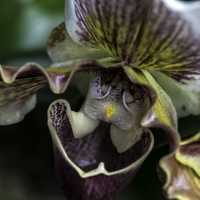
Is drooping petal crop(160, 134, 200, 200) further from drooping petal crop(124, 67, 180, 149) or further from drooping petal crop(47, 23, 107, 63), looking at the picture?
drooping petal crop(47, 23, 107, 63)

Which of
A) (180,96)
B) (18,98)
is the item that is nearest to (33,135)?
(18,98)

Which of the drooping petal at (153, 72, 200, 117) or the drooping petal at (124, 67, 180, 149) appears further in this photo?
the drooping petal at (153, 72, 200, 117)

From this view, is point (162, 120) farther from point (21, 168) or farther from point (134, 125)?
point (21, 168)

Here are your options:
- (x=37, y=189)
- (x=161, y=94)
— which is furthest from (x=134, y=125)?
(x=37, y=189)

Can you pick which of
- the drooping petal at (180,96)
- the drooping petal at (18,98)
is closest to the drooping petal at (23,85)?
the drooping petal at (18,98)

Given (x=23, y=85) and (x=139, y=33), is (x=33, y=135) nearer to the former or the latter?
(x=23, y=85)

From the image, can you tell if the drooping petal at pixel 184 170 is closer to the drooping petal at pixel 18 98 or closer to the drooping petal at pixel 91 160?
the drooping petal at pixel 91 160

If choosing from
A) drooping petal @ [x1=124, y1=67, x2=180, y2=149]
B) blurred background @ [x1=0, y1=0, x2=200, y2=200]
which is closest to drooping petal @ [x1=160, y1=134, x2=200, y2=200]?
drooping petal @ [x1=124, y1=67, x2=180, y2=149]
